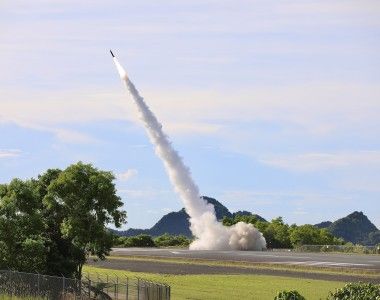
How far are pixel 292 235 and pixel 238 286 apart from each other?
8615 cm

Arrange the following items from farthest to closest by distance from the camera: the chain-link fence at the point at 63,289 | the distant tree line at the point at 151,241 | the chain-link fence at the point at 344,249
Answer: the distant tree line at the point at 151,241, the chain-link fence at the point at 344,249, the chain-link fence at the point at 63,289

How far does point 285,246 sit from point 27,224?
329 feet

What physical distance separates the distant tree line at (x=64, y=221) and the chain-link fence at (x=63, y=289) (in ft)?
18.9

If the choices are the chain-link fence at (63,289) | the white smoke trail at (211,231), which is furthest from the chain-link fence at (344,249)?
the chain-link fence at (63,289)

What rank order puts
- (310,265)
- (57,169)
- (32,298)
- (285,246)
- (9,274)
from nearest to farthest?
(32,298), (9,274), (57,169), (310,265), (285,246)

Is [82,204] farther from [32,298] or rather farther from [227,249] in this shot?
[227,249]

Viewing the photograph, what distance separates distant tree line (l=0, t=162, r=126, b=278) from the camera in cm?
6531

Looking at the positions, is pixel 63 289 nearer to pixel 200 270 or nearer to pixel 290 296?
pixel 290 296

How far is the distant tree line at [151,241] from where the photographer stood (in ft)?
557

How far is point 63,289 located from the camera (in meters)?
51.4

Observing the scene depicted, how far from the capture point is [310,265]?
95.6 m

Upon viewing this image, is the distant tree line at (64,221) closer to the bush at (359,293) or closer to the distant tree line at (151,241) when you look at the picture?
the bush at (359,293)

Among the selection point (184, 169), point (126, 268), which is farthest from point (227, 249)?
point (126, 268)

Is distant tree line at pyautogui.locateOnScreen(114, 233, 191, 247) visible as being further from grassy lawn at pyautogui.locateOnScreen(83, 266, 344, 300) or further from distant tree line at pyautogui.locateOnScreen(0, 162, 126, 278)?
distant tree line at pyautogui.locateOnScreen(0, 162, 126, 278)
